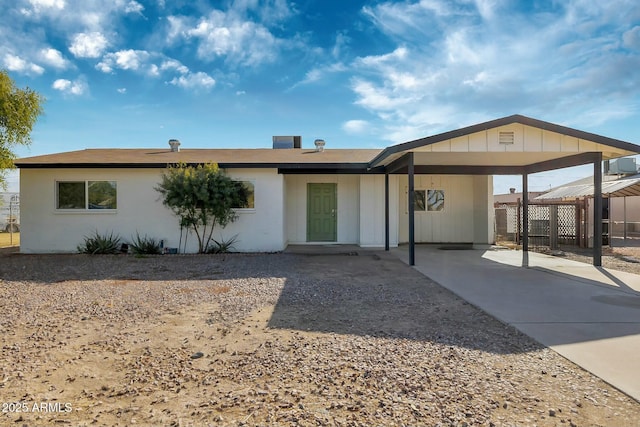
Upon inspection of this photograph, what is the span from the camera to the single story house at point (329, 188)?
7953 millimetres

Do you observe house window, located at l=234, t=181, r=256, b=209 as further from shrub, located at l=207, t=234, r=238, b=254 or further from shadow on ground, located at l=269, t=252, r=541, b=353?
shadow on ground, located at l=269, t=252, r=541, b=353

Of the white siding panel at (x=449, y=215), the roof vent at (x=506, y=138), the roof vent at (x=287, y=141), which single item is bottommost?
the white siding panel at (x=449, y=215)

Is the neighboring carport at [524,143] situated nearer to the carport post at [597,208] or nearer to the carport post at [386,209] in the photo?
the carport post at [597,208]

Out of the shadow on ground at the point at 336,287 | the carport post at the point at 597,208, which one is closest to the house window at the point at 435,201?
the shadow on ground at the point at 336,287

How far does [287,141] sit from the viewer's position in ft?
56.5

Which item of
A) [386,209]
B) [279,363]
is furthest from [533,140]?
[279,363]

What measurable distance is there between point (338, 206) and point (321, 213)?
0.66 m

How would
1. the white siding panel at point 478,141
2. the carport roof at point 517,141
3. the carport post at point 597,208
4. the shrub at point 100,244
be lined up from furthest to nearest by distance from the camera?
1. the shrub at point 100,244
2. the carport post at point 597,208
3. the white siding panel at point 478,141
4. the carport roof at point 517,141

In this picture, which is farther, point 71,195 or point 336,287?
point 71,195

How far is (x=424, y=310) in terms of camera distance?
192 inches

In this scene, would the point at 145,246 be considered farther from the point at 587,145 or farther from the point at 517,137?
the point at 587,145

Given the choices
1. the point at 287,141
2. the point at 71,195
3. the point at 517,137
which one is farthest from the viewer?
the point at 287,141

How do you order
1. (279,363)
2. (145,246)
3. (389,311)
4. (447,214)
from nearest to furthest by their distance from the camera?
(279,363), (389,311), (145,246), (447,214)

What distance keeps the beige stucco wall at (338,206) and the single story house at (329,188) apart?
4 cm
